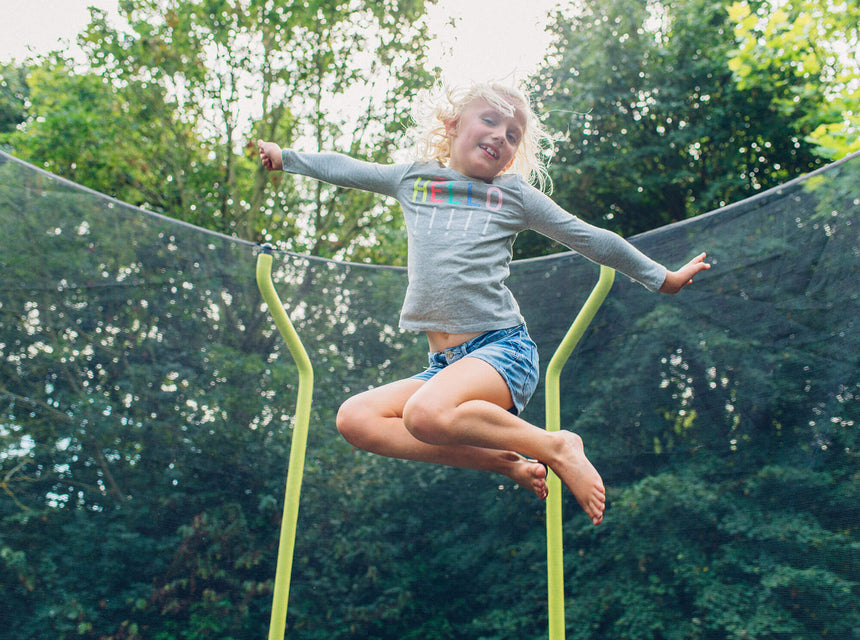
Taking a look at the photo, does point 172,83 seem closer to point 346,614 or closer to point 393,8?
point 393,8

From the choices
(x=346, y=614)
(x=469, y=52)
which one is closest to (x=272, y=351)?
(x=346, y=614)

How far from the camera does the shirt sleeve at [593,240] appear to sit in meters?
1.22

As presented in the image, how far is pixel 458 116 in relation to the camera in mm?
1355

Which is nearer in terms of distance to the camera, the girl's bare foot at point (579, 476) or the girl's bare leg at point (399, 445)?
the girl's bare foot at point (579, 476)

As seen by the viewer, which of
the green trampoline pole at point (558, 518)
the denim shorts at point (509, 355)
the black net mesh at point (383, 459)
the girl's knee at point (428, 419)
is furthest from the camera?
the black net mesh at point (383, 459)

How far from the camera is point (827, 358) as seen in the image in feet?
5.81

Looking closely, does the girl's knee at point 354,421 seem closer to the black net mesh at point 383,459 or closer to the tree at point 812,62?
the black net mesh at point 383,459

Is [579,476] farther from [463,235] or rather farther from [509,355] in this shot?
[463,235]

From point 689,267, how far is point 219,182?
4.06 meters

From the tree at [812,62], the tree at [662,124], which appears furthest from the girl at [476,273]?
the tree at [662,124]

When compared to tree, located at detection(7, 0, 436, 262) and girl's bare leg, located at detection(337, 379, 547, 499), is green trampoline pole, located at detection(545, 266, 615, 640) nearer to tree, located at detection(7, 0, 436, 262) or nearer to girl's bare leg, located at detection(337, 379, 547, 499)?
girl's bare leg, located at detection(337, 379, 547, 499)

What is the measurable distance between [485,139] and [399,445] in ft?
1.87

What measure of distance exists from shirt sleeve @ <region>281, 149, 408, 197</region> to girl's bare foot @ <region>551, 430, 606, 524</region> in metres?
0.55

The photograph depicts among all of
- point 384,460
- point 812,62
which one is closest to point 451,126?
point 384,460
